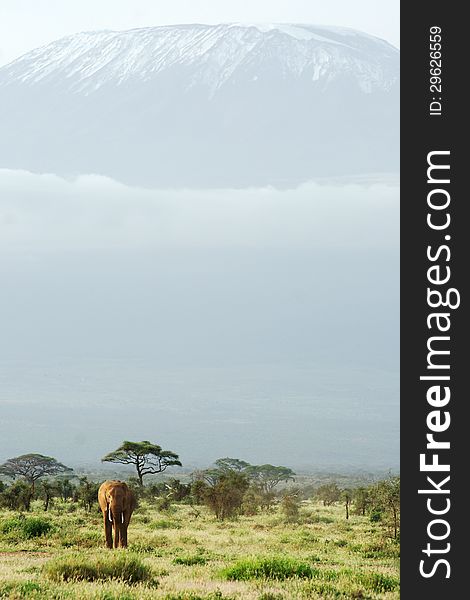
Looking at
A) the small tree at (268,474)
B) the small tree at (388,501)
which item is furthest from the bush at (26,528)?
the small tree at (268,474)

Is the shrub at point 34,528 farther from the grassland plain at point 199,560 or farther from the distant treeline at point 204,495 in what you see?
the distant treeline at point 204,495

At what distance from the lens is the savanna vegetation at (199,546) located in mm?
10031

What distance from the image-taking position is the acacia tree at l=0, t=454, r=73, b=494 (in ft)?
134

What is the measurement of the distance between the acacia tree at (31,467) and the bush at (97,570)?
1199 inches

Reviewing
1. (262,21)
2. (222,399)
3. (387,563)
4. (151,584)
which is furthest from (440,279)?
(262,21)

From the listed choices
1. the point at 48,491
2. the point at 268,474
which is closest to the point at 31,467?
the point at 268,474

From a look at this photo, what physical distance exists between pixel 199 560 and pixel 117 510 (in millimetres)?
2122

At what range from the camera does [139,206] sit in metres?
144

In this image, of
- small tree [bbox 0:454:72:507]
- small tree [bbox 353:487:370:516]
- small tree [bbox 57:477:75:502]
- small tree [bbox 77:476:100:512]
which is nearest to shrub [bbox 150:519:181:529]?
small tree [bbox 77:476:100:512]

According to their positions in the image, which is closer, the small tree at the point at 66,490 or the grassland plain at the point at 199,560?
the grassland plain at the point at 199,560

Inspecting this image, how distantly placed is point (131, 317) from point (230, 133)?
34975 mm

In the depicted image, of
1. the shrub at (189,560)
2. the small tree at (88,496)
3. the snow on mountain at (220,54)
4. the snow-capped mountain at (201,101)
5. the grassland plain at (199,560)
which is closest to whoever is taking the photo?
the grassland plain at (199,560)

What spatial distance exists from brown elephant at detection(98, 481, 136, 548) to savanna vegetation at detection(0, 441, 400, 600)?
1.15 ft

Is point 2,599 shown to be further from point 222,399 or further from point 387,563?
point 222,399
